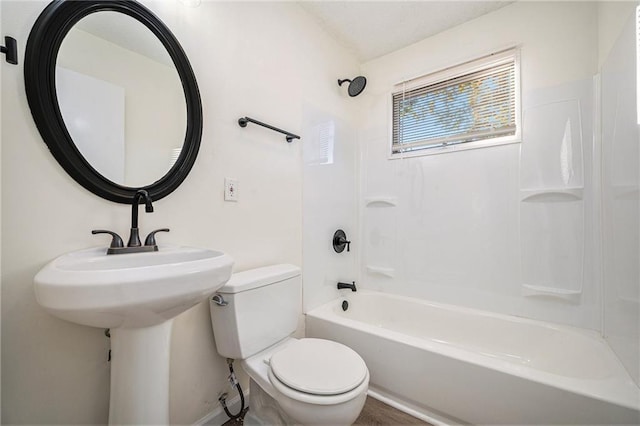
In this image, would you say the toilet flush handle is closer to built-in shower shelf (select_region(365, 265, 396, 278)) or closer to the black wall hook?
the black wall hook

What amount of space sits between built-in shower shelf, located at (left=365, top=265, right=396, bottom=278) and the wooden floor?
0.94 meters

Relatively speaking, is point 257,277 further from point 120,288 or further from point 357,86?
point 357,86

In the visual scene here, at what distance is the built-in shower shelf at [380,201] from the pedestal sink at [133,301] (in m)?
1.64

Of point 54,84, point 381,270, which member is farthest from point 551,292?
point 54,84

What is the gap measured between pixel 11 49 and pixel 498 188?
2.37 m

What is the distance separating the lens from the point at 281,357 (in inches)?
48.6

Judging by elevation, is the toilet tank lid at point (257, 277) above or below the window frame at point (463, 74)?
below

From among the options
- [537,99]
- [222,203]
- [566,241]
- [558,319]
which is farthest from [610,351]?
[222,203]

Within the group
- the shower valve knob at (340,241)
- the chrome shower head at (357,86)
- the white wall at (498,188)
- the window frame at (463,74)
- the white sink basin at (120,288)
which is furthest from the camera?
the shower valve knob at (340,241)

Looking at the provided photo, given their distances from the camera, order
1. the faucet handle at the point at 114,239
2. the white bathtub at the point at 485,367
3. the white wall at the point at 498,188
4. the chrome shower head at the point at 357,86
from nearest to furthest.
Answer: the faucet handle at the point at 114,239
the white bathtub at the point at 485,367
the white wall at the point at 498,188
the chrome shower head at the point at 357,86

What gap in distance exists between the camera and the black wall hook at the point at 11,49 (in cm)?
81

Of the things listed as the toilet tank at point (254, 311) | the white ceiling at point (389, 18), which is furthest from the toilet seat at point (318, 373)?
the white ceiling at point (389, 18)

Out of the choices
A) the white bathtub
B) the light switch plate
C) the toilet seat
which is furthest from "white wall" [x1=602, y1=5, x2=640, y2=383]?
the light switch plate

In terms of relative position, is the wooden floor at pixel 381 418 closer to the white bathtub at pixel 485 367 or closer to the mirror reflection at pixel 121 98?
the white bathtub at pixel 485 367
